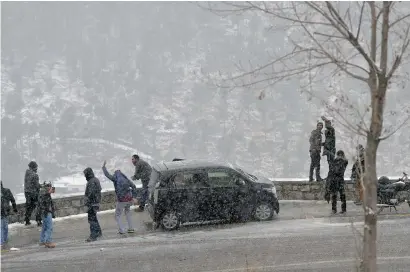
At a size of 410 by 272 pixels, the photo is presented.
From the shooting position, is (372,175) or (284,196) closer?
(372,175)

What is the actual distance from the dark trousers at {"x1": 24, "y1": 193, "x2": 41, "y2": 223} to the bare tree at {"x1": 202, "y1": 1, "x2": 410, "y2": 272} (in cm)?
1010

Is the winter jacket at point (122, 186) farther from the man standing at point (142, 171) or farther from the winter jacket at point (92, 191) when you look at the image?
the man standing at point (142, 171)

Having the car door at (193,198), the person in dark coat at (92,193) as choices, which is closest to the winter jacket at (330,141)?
the car door at (193,198)

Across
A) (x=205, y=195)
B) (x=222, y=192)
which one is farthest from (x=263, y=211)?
(x=205, y=195)

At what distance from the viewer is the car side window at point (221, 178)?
14312mm

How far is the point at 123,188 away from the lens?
13.8 meters

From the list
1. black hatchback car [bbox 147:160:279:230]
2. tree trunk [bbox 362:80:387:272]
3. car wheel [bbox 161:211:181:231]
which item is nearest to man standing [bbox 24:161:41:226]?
black hatchback car [bbox 147:160:279:230]

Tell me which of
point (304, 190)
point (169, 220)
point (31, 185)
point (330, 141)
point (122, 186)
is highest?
point (330, 141)

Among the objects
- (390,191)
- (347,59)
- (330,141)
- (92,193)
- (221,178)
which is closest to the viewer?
(347,59)

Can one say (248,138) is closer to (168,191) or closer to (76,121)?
(76,121)

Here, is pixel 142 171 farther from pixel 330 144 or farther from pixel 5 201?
pixel 330 144

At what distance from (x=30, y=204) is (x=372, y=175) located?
11.7 m

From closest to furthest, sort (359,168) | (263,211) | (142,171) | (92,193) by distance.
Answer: (359,168), (92,193), (263,211), (142,171)

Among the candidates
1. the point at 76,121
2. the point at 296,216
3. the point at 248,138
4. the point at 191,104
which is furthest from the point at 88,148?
the point at 296,216
